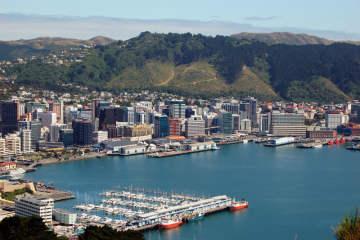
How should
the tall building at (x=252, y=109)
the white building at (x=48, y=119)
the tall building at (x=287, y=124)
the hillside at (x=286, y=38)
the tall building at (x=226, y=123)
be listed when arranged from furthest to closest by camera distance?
the hillside at (x=286, y=38) → the tall building at (x=252, y=109) → the tall building at (x=287, y=124) → the tall building at (x=226, y=123) → the white building at (x=48, y=119)

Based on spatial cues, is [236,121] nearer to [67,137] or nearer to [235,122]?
[235,122]

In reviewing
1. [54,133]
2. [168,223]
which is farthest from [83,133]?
[168,223]

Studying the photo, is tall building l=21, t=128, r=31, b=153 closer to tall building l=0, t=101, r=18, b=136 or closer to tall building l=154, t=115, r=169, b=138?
tall building l=0, t=101, r=18, b=136

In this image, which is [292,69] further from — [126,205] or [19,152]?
[126,205]

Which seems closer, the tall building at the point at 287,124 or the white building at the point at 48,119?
the white building at the point at 48,119

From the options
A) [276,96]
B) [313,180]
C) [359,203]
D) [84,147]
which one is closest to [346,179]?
[313,180]

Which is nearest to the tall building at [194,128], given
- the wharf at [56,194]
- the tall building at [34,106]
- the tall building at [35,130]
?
the tall building at [35,130]

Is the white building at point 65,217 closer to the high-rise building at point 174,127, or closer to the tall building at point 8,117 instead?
the tall building at point 8,117
